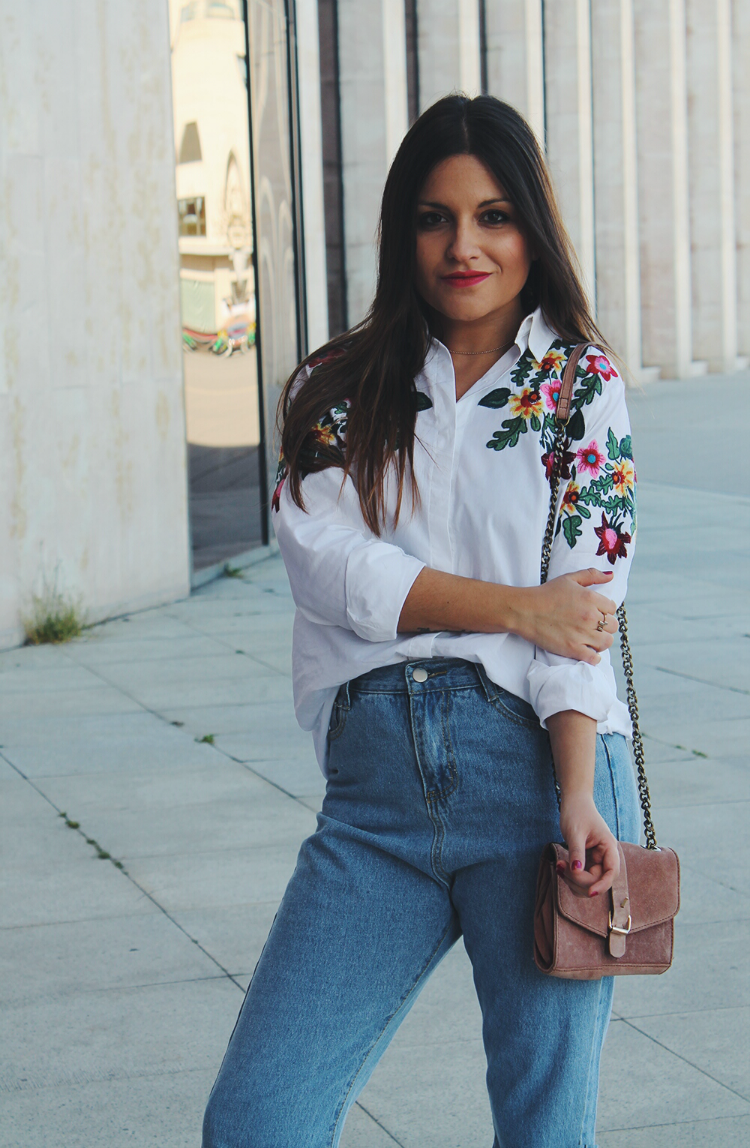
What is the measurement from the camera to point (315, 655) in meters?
2.06

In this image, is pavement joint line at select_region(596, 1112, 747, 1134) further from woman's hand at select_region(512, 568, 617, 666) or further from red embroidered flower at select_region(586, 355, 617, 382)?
red embroidered flower at select_region(586, 355, 617, 382)

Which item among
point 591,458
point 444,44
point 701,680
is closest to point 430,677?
point 591,458

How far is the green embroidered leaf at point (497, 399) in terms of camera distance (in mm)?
2041

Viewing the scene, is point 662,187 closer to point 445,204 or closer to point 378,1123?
point 378,1123

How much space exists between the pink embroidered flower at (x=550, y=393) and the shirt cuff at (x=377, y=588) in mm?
278

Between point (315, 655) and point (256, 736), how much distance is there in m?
4.27

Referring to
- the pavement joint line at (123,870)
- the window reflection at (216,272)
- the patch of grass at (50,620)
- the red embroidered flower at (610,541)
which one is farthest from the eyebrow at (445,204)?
the window reflection at (216,272)

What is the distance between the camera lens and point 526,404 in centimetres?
203

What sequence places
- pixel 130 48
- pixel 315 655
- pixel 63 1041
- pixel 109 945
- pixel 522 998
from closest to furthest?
pixel 522 998, pixel 315 655, pixel 63 1041, pixel 109 945, pixel 130 48

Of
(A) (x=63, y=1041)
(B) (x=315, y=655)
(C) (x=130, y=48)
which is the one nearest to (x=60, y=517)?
(C) (x=130, y=48)

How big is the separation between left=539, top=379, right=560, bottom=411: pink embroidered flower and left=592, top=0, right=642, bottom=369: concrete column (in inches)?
1147

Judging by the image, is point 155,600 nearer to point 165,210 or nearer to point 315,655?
point 165,210

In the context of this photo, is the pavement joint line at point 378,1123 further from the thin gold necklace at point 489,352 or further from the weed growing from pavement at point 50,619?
the weed growing from pavement at point 50,619

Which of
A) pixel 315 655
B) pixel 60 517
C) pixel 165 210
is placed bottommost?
pixel 60 517
